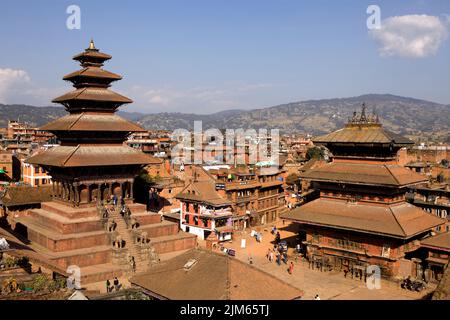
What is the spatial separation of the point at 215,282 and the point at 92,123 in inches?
1032

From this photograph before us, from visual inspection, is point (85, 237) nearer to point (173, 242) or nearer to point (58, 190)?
point (173, 242)

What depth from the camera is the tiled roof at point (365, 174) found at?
3590 centimetres

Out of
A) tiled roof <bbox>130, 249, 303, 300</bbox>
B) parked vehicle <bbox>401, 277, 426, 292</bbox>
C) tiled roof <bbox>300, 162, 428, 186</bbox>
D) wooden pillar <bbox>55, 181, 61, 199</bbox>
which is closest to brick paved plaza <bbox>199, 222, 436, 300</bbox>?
parked vehicle <bbox>401, 277, 426, 292</bbox>

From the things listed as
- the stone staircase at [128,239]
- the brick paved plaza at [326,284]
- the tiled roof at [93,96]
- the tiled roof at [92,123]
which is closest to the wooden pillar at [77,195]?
the stone staircase at [128,239]

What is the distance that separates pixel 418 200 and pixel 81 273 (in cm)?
3982

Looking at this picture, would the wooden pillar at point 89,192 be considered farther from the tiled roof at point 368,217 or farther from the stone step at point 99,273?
the tiled roof at point 368,217

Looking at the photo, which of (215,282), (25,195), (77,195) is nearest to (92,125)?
(77,195)

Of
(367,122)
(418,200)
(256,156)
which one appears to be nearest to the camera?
(367,122)

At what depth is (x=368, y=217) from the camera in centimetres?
3581
